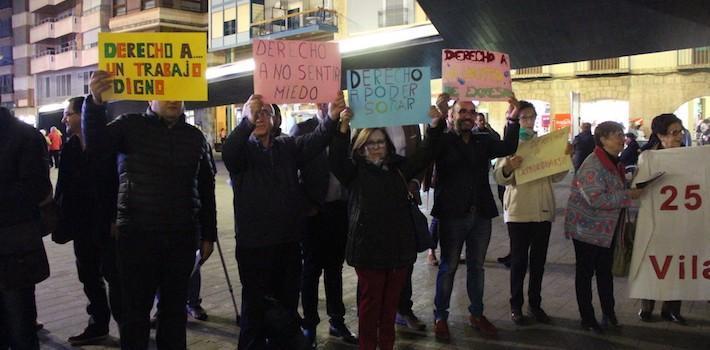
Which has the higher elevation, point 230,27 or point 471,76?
point 230,27

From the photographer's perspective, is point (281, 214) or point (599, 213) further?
point (599, 213)

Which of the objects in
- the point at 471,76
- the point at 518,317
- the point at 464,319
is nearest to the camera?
the point at 471,76

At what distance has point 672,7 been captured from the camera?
6.20 meters

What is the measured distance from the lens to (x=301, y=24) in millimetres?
34875

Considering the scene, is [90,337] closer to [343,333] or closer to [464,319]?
[343,333]

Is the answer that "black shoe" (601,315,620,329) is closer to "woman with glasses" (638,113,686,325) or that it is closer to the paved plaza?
the paved plaza

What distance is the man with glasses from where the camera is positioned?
16.0 ft

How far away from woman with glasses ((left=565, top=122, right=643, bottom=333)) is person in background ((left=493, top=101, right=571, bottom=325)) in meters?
0.24

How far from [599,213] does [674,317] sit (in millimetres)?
1290

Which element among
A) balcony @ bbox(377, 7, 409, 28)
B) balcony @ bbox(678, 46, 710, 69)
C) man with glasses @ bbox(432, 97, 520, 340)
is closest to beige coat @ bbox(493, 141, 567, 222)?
man with glasses @ bbox(432, 97, 520, 340)

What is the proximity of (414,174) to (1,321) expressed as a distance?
9.80ft

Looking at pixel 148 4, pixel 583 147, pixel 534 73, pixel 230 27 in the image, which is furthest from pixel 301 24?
pixel 583 147

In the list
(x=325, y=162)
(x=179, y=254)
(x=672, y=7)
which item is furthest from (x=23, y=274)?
(x=672, y=7)

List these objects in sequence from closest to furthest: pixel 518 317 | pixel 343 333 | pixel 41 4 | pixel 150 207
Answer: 1. pixel 150 207
2. pixel 343 333
3. pixel 518 317
4. pixel 41 4
